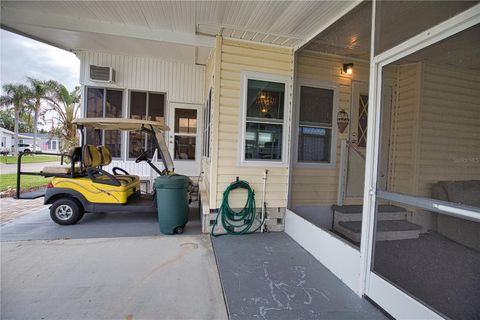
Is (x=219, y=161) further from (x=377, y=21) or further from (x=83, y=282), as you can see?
(x=377, y=21)

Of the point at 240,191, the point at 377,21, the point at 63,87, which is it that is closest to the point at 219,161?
the point at 240,191

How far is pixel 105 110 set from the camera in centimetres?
610

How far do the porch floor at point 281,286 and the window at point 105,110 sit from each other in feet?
14.4

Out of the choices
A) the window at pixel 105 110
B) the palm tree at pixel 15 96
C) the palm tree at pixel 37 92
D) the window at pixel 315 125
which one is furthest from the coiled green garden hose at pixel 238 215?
the palm tree at pixel 15 96

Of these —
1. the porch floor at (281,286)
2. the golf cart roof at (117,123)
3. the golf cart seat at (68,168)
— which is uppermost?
the golf cart roof at (117,123)

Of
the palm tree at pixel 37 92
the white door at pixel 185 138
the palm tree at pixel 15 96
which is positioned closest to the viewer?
the white door at pixel 185 138

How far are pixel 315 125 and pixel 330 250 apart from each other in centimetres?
228

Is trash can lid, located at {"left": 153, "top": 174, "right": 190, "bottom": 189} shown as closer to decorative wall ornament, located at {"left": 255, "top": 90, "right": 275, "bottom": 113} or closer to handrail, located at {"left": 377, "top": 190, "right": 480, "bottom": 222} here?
decorative wall ornament, located at {"left": 255, "top": 90, "right": 275, "bottom": 113}

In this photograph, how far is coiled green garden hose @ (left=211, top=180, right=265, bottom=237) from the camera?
3867 millimetres

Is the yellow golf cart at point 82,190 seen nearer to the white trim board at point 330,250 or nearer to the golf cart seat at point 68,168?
the golf cart seat at point 68,168

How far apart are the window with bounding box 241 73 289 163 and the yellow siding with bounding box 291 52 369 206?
533 mm

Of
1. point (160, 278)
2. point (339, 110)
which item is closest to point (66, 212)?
point (160, 278)

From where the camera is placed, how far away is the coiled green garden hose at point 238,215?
3867 mm

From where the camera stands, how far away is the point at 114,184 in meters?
4.12
